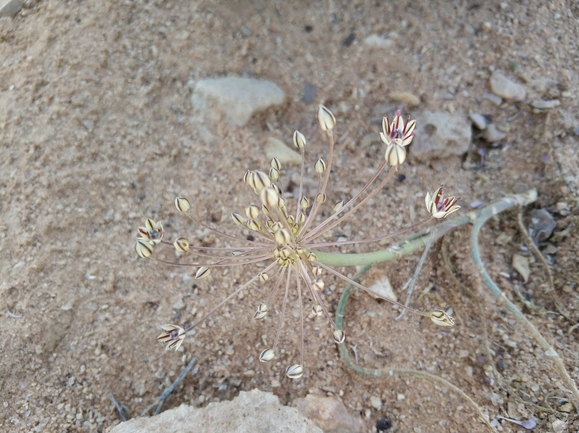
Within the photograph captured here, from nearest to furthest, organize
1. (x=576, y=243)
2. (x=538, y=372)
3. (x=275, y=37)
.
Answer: (x=538, y=372) < (x=576, y=243) < (x=275, y=37)

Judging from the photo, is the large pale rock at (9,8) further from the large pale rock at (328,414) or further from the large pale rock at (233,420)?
the large pale rock at (328,414)

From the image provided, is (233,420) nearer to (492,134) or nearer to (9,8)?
(492,134)

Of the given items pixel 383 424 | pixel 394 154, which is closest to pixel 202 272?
pixel 394 154

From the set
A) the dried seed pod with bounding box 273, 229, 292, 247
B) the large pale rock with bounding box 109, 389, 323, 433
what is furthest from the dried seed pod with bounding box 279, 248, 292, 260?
the large pale rock with bounding box 109, 389, 323, 433

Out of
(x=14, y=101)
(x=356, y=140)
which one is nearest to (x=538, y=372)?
(x=356, y=140)

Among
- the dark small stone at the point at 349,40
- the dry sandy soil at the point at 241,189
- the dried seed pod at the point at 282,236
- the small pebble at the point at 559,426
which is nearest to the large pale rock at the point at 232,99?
the dry sandy soil at the point at 241,189

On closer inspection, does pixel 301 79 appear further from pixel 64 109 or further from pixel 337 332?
pixel 337 332

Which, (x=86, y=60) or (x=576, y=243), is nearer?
(x=576, y=243)
